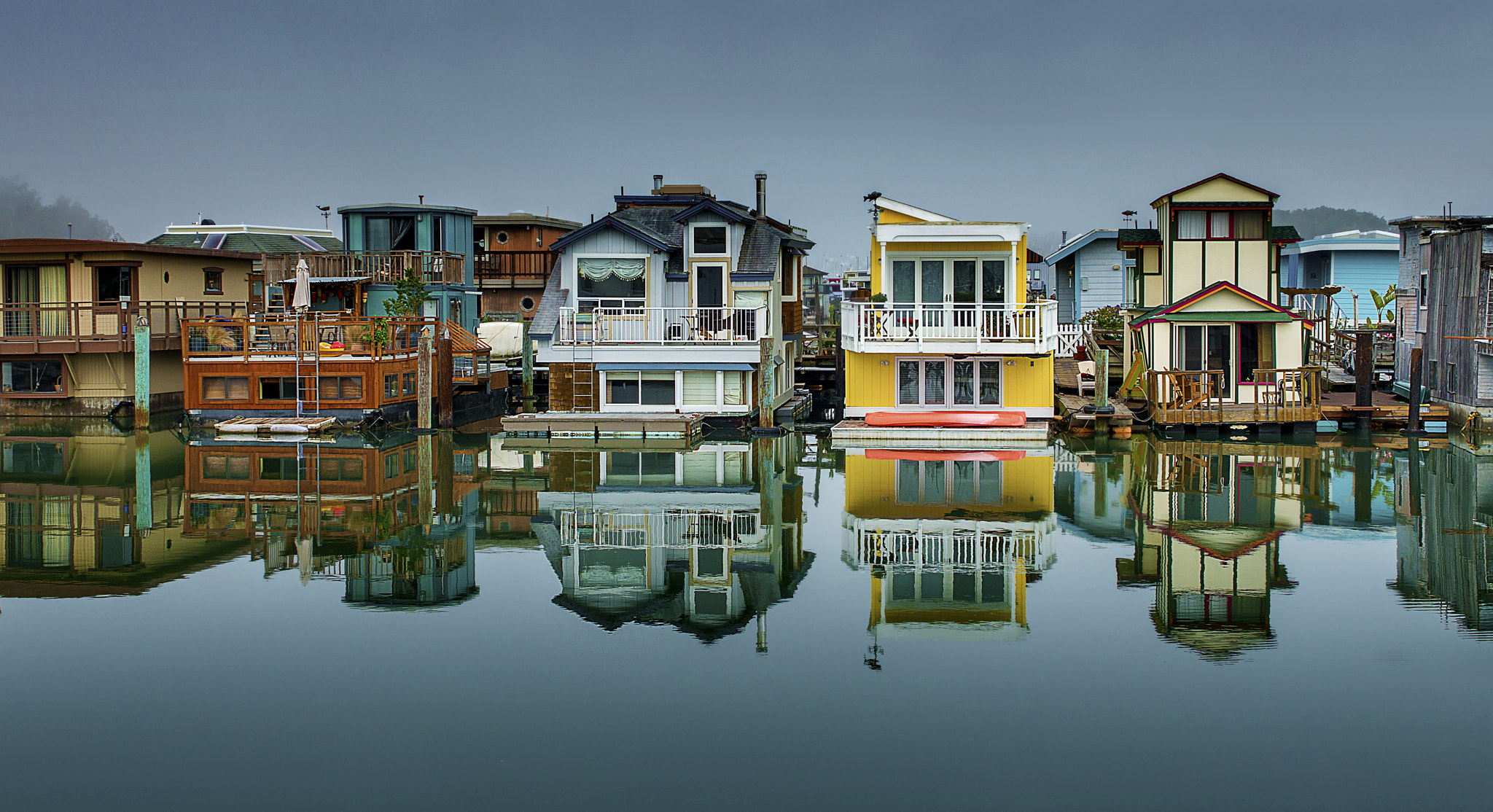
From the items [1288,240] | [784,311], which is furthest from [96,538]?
[1288,240]

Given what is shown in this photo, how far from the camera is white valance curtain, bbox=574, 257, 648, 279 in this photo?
35.6 meters

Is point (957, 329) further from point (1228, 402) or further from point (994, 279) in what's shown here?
point (1228, 402)

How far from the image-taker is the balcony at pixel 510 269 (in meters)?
54.6

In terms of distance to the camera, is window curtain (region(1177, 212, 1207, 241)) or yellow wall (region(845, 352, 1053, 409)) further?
window curtain (region(1177, 212, 1207, 241))

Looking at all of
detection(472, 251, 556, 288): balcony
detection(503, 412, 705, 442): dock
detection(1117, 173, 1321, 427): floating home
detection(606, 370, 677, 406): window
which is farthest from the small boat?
detection(472, 251, 556, 288): balcony

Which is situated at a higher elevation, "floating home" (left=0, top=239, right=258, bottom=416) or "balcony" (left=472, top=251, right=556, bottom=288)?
"balcony" (left=472, top=251, right=556, bottom=288)

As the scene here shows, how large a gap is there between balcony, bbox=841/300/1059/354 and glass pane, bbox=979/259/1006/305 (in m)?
0.86

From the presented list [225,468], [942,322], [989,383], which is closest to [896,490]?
[942,322]

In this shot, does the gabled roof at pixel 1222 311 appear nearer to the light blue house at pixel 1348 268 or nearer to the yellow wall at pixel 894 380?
A: the yellow wall at pixel 894 380

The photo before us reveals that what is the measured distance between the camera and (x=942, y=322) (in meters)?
33.0

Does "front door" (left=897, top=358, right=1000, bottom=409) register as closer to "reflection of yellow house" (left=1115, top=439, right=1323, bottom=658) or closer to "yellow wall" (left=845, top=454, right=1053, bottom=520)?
"reflection of yellow house" (left=1115, top=439, right=1323, bottom=658)

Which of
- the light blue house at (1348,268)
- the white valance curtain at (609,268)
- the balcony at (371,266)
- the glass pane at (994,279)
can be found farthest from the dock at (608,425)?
the light blue house at (1348,268)

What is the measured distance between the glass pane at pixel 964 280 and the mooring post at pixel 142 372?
2159cm

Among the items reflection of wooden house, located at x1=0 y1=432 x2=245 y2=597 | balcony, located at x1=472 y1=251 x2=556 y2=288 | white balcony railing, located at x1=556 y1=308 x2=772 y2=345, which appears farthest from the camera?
balcony, located at x1=472 y1=251 x2=556 y2=288
